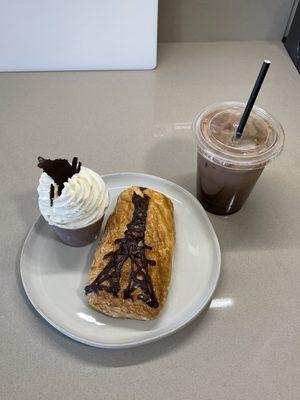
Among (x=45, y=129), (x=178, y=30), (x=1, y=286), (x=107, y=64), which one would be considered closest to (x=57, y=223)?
(x=1, y=286)

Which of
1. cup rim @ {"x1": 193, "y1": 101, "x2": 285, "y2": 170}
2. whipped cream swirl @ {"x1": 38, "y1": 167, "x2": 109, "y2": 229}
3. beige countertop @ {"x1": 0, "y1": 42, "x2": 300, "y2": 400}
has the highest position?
cup rim @ {"x1": 193, "y1": 101, "x2": 285, "y2": 170}

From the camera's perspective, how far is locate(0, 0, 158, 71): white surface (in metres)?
1.08

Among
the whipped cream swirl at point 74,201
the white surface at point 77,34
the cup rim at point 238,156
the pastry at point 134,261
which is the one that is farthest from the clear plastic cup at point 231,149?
the white surface at point 77,34

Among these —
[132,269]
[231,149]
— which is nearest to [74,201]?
[132,269]

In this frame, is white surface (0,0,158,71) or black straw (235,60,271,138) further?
white surface (0,0,158,71)

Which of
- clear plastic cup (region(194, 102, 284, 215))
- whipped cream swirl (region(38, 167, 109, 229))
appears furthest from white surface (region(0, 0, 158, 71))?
whipped cream swirl (region(38, 167, 109, 229))

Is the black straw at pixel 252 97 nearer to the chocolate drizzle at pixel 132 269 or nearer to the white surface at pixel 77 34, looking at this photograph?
the chocolate drizzle at pixel 132 269

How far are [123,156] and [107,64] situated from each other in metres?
0.40

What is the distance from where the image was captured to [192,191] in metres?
0.94

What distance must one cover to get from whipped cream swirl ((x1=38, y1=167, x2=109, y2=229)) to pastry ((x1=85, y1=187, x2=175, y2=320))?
0.07 m

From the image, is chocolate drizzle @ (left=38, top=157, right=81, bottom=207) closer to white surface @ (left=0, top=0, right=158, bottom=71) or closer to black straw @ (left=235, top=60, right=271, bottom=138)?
black straw @ (left=235, top=60, right=271, bottom=138)

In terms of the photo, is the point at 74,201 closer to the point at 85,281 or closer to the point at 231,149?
the point at 85,281

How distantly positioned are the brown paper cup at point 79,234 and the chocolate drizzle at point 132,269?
0.22ft

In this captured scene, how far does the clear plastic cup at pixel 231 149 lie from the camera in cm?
74
